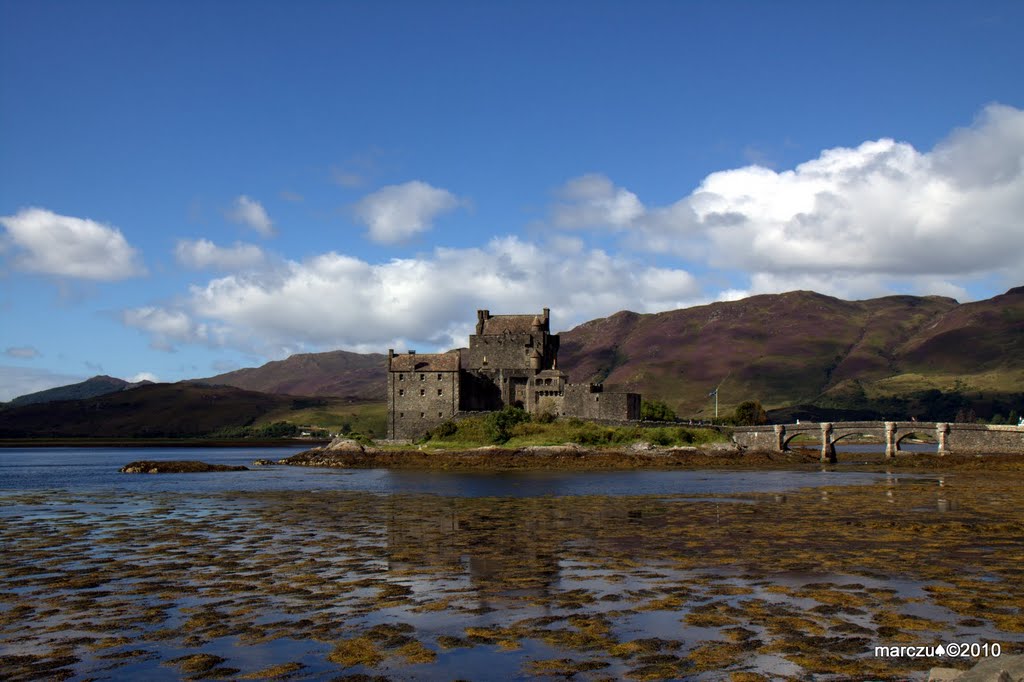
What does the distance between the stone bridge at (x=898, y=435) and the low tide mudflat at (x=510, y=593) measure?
52.8 meters

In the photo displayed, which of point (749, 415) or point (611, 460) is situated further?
point (749, 415)

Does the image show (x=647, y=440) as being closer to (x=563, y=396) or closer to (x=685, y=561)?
(x=563, y=396)

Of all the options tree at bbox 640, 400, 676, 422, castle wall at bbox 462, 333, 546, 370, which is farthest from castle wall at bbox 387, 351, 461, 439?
tree at bbox 640, 400, 676, 422

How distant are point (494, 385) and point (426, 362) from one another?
939 centimetres

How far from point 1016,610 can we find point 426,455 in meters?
80.2

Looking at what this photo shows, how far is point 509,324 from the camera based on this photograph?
116 m

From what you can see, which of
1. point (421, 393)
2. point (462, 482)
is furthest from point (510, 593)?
point (421, 393)

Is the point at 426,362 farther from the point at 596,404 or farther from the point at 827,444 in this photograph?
the point at 827,444

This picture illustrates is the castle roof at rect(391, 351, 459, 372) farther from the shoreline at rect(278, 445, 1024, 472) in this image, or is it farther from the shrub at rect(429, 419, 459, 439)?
the shoreline at rect(278, 445, 1024, 472)

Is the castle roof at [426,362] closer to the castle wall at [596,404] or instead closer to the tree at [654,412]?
the castle wall at [596,404]

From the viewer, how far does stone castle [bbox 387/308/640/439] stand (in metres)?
105

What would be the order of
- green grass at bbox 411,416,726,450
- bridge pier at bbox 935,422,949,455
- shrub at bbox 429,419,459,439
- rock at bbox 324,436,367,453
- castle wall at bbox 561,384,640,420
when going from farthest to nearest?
rock at bbox 324,436,367,453
castle wall at bbox 561,384,640,420
shrub at bbox 429,419,459,439
green grass at bbox 411,416,726,450
bridge pier at bbox 935,422,949,455

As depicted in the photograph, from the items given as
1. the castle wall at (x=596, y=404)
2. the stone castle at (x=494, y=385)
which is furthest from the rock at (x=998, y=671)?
the castle wall at (x=596, y=404)

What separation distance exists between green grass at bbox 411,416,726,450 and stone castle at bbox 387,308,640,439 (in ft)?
12.6
